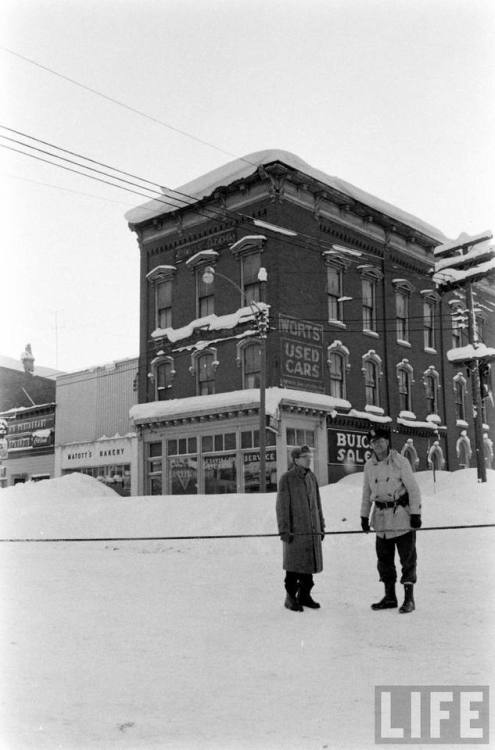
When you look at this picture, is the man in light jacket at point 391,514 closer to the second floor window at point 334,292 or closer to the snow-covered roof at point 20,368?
the second floor window at point 334,292

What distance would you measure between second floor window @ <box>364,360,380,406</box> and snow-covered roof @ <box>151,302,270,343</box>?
547 cm

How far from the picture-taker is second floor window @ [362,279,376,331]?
2934 centimetres

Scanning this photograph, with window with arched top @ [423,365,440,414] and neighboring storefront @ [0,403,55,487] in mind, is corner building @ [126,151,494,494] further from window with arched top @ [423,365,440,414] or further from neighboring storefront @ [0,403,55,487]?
neighboring storefront @ [0,403,55,487]

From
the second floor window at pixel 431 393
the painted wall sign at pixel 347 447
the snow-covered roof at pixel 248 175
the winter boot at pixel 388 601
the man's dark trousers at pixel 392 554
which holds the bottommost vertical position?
the winter boot at pixel 388 601

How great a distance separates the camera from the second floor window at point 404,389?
30.8 meters

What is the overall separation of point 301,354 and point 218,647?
19.9 m

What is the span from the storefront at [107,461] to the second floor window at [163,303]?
4.65 metres

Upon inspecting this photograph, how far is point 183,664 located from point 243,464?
65.6 feet

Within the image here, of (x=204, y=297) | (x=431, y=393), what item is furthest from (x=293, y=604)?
(x=431, y=393)

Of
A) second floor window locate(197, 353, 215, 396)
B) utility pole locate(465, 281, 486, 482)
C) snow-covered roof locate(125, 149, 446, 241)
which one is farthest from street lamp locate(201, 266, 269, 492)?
utility pole locate(465, 281, 486, 482)

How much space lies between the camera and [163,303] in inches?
1177

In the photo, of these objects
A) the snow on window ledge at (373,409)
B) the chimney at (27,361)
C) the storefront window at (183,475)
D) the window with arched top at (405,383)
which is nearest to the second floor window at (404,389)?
the window with arched top at (405,383)

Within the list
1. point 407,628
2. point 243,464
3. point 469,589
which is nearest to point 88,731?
point 407,628

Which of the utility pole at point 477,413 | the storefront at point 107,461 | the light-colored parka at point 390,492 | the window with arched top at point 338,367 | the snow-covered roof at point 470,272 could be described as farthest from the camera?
the storefront at point 107,461
